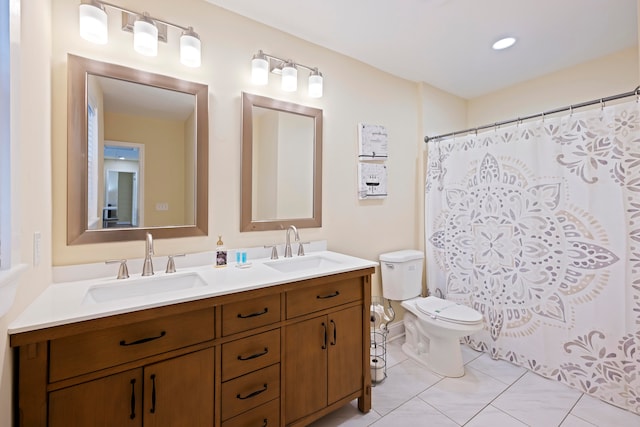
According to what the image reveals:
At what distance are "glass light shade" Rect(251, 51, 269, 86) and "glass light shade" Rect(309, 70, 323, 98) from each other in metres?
0.33

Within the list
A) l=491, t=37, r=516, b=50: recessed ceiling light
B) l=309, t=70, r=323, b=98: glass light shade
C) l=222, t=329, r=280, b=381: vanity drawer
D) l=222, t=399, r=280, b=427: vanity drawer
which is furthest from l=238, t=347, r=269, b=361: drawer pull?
l=491, t=37, r=516, b=50: recessed ceiling light

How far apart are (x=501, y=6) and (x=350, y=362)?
7.60ft

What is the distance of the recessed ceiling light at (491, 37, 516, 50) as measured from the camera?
210 cm

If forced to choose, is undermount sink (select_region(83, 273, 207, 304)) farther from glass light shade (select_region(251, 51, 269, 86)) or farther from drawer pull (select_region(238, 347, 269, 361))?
glass light shade (select_region(251, 51, 269, 86))

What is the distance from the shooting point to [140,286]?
1395mm

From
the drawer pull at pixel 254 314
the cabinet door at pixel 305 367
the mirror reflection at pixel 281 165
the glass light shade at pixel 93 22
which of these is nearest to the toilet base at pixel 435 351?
the cabinet door at pixel 305 367

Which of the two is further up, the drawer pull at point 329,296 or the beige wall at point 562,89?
the beige wall at point 562,89

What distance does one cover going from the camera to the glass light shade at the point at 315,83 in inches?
79.7

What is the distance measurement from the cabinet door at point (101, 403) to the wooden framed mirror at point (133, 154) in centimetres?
71

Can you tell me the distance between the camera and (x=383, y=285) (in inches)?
99.0

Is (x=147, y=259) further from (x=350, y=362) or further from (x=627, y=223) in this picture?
(x=627, y=223)

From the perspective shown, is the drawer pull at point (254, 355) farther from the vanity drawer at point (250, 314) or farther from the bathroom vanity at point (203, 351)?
the vanity drawer at point (250, 314)

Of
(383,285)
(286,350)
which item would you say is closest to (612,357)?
(383,285)

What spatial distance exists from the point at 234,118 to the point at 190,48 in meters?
0.42
